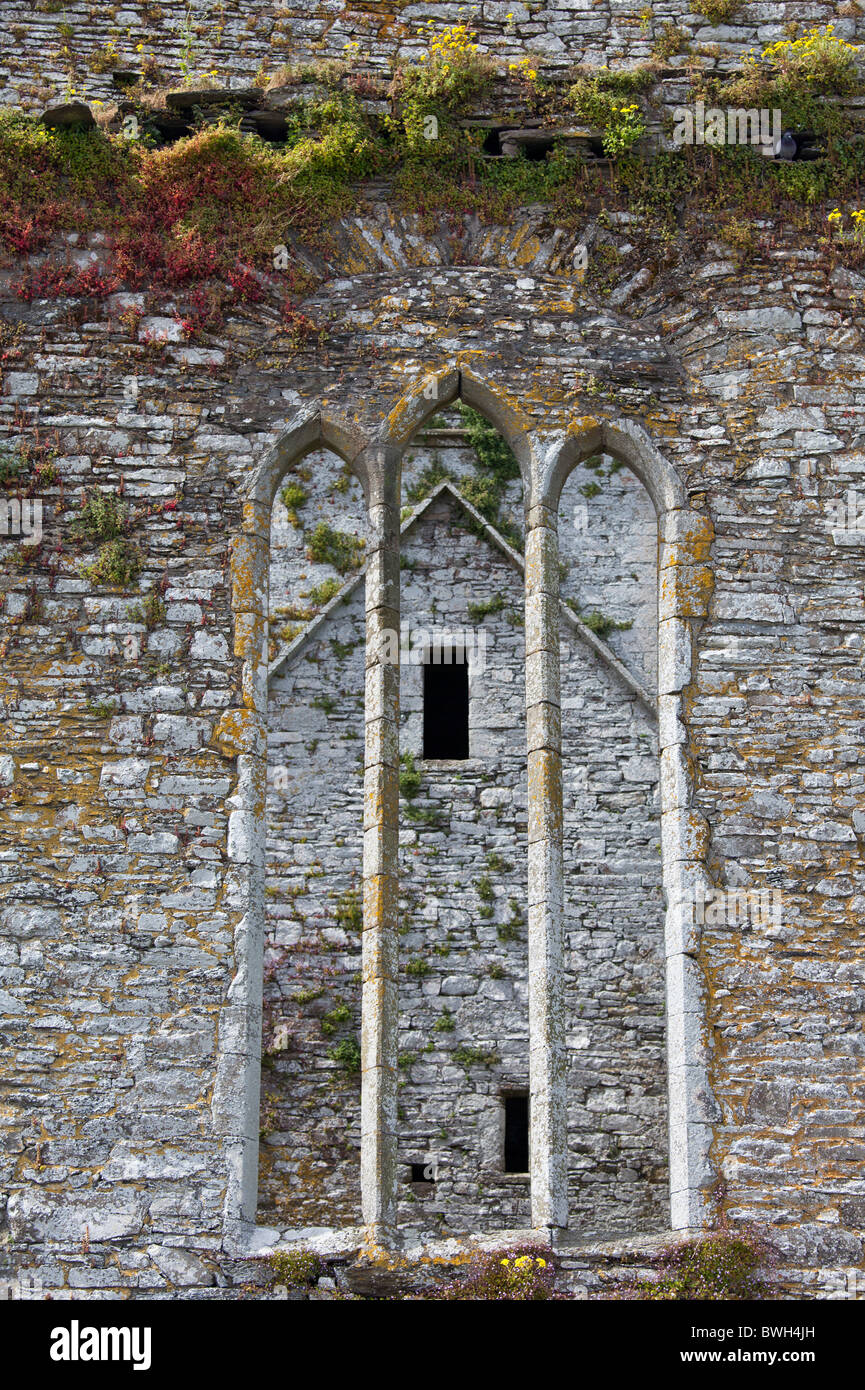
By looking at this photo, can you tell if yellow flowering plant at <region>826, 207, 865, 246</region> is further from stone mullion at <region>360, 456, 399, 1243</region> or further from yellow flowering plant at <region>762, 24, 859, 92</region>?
stone mullion at <region>360, 456, 399, 1243</region>

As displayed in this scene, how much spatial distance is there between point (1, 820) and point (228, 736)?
120cm

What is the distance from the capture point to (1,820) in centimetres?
952

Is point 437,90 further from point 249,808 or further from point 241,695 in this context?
point 249,808

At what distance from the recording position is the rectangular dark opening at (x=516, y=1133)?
1247 centimetres

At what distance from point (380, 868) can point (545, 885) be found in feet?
2.65

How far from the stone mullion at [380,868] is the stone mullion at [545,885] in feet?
2.19

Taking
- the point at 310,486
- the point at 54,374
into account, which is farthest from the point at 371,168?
the point at 310,486

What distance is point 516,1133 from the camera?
41.2 ft

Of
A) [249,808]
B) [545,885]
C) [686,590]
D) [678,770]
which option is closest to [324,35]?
[686,590]

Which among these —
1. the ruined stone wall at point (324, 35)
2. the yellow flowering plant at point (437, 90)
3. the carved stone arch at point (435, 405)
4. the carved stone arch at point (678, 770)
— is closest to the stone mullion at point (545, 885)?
the carved stone arch at point (678, 770)

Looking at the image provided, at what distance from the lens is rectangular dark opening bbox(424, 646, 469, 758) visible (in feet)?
44.3

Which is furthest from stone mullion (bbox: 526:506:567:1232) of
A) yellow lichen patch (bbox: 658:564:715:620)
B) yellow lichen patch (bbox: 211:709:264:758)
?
yellow lichen patch (bbox: 211:709:264:758)

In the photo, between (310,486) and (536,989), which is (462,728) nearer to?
(310,486)

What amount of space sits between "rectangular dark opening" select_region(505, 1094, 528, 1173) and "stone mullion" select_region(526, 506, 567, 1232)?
324cm
